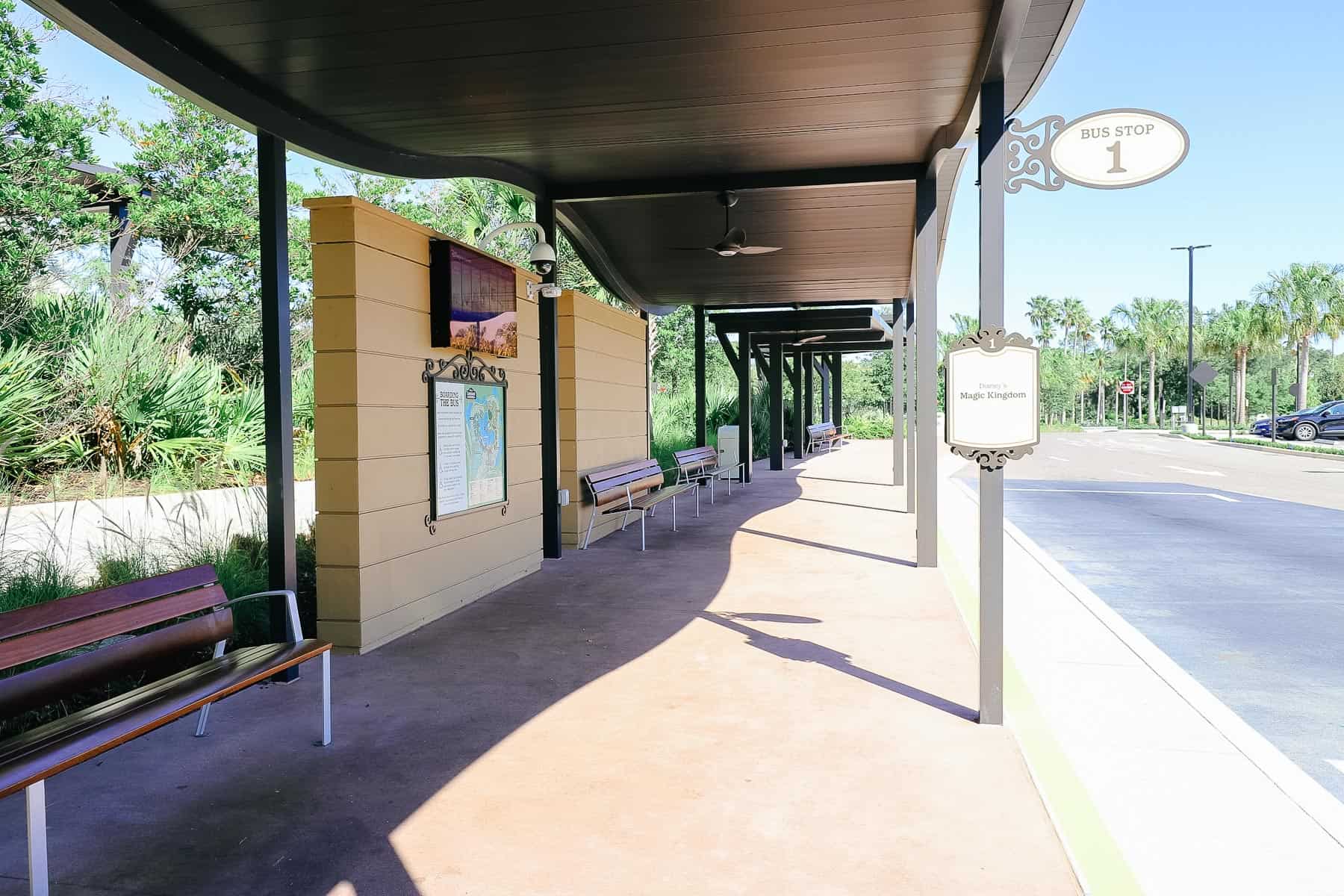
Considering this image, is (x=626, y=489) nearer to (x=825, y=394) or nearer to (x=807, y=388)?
(x=807, y=388)

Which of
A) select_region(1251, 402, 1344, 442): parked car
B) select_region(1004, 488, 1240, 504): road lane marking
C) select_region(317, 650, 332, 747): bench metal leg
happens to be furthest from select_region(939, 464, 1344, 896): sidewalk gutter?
select_region(1251, 402, 1344, 442): parked car

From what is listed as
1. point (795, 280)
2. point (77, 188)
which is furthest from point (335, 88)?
point (77, 188)

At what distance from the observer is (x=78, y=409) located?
7383 millimetres

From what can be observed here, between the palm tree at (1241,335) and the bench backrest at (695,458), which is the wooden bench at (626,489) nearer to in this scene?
the bench backrest at (695,458)

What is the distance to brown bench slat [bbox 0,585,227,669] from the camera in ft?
→ 8.77

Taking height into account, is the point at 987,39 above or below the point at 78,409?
above

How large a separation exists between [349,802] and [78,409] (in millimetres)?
6068

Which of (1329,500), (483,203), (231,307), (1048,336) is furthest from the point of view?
(1048,336)

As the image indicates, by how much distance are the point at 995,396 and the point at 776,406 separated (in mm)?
15692

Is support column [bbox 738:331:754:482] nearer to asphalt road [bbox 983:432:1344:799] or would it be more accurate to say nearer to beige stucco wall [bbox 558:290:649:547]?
asphalt road [bbox 983:432:1344:799]

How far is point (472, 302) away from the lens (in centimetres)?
615

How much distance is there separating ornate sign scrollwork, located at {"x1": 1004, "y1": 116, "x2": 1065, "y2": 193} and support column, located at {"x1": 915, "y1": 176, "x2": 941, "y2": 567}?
→ 305cm

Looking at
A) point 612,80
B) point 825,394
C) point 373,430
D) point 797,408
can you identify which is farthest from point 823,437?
point 373,430

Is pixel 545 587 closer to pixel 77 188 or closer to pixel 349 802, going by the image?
pixel 349 802
